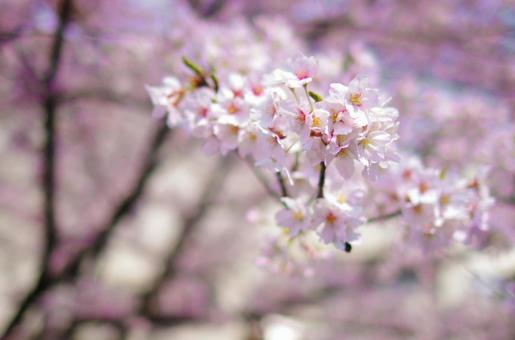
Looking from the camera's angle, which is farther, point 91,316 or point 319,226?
point 91,316

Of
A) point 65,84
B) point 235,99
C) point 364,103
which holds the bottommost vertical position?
point 364,103

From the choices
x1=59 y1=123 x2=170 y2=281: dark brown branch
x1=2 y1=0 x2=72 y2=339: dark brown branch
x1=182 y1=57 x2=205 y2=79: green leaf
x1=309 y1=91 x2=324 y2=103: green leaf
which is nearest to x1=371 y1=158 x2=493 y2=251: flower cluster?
x1=309 y1=91 x2=324 y2=103: green leaf

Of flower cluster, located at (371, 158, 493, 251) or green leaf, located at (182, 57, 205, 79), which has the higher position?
green leaf, located at (182, 57, 205, 79)

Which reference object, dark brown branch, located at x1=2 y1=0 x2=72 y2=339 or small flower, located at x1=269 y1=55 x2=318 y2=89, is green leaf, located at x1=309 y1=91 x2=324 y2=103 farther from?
dark brown branch, located at x1=2 y1=0 x2=72 y2=339

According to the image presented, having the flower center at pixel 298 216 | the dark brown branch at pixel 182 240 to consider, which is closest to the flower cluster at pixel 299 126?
the flower center at pixel 298 216

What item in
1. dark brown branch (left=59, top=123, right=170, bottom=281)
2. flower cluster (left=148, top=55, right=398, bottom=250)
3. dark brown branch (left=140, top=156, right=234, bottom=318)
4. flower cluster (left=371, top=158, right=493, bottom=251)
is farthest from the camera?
dark brown branch (left=140, top=156, right=234, bottom=318)

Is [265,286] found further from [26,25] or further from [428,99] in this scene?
[26,25]

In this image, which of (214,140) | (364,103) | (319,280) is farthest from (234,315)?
(364,103)
